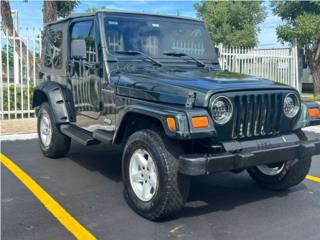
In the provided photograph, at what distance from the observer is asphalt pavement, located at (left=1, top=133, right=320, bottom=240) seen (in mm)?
4008

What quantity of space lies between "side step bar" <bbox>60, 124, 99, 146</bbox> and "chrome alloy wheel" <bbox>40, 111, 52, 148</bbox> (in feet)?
1.89

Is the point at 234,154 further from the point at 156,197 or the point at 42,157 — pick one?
the point at 42,157

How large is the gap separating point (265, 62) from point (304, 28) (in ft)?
13.5

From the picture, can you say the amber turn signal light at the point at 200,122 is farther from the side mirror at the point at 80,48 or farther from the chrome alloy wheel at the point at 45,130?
the chrome alloy wheel at the point at 45,130

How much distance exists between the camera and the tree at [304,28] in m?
18.8

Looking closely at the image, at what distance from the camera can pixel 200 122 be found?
3902 millimetres

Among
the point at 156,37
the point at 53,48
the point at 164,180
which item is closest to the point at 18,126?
the point at 53,48

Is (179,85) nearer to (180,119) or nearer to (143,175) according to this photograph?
(180,119)

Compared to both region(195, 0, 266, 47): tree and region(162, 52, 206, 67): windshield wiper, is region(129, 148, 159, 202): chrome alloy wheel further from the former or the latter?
region(195, 0, 266, 47): tree

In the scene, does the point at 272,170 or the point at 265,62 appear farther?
the point at 265,62

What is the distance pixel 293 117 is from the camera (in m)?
4.66

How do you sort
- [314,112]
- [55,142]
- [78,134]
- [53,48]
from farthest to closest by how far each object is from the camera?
[53,48], [55,142], [78,134], [314,112]

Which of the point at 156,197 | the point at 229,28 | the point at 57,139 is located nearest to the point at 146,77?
the point at 156,197

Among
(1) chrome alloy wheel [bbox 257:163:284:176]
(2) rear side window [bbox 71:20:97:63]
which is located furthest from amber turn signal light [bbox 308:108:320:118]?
(2) rear side window [bbox 71:20:97:63]
